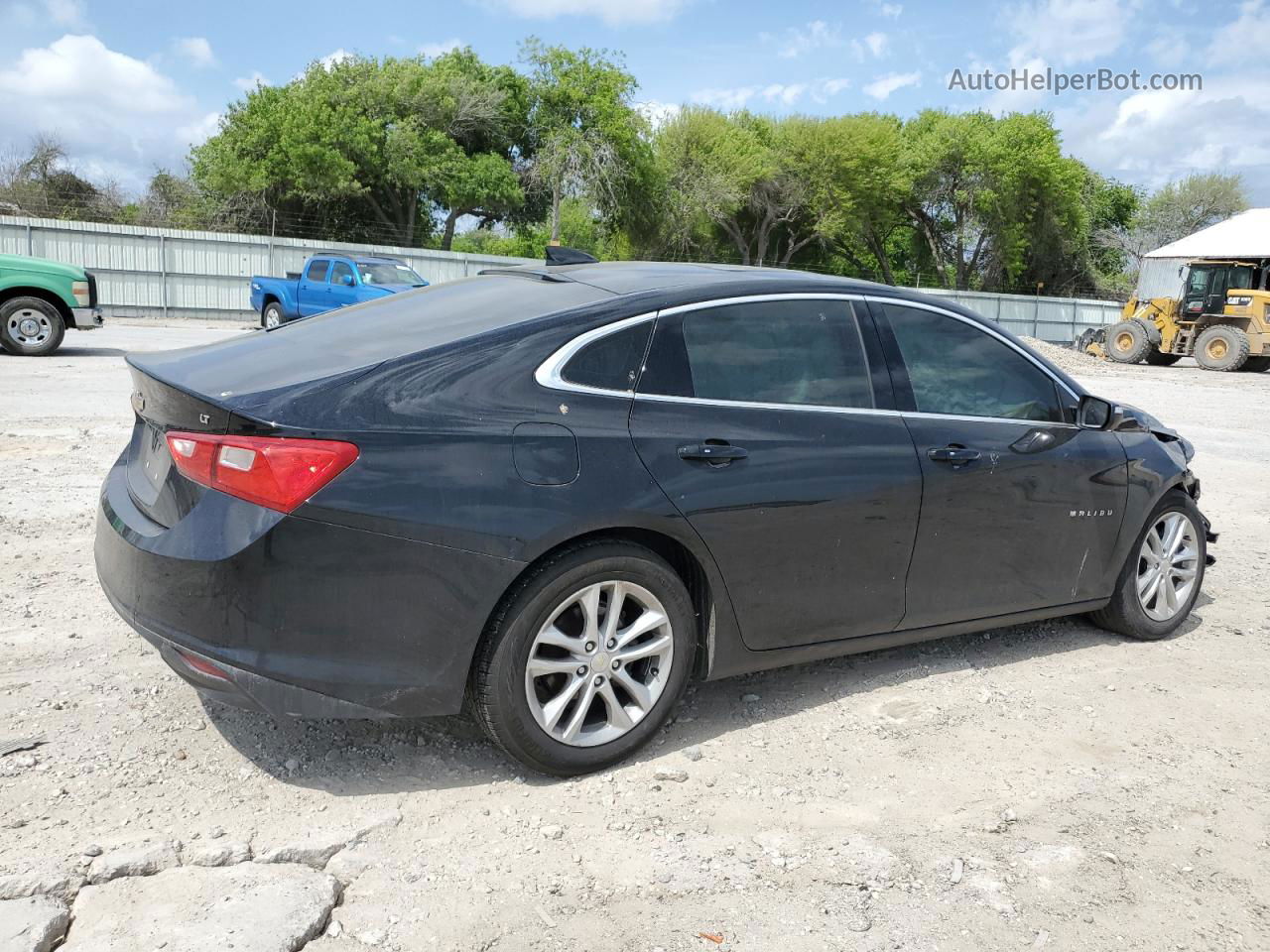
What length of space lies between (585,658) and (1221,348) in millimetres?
27698

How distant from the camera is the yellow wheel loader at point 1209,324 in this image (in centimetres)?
2653

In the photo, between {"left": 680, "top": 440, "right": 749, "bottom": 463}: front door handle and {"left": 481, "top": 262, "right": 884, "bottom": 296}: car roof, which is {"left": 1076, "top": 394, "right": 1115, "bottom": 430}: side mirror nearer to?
{"left": 481, "top": 262, "right": 884, "bottom": 296}: car roof

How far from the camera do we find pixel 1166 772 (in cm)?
376

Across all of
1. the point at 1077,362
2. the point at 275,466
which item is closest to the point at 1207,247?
the point at 1077,362

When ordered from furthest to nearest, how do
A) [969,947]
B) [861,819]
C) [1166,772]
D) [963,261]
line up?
[963,261] → [1166,772] → [861,819] → [969,947]

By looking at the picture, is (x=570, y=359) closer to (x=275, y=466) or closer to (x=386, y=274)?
(x=275, y=466)

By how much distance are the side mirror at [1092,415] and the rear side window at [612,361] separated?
2.16 meters

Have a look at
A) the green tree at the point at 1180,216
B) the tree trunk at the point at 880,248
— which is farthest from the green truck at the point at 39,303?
the green tree at the point at 1180,216

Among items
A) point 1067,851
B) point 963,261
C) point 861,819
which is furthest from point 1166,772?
point 963,261

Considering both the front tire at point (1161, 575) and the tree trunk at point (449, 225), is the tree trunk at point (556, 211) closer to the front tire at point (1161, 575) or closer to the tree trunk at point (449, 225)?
the tree trunk at point (449, 225)

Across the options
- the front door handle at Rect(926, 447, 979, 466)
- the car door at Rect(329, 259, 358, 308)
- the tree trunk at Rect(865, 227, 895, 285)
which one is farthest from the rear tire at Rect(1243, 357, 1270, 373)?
the tree trunk at Rect(865, 227, 895, 285)

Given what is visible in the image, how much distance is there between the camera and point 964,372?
439 centimetres

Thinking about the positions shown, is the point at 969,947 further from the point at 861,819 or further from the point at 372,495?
the point at 372,495

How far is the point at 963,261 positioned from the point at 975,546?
59.6 metres
